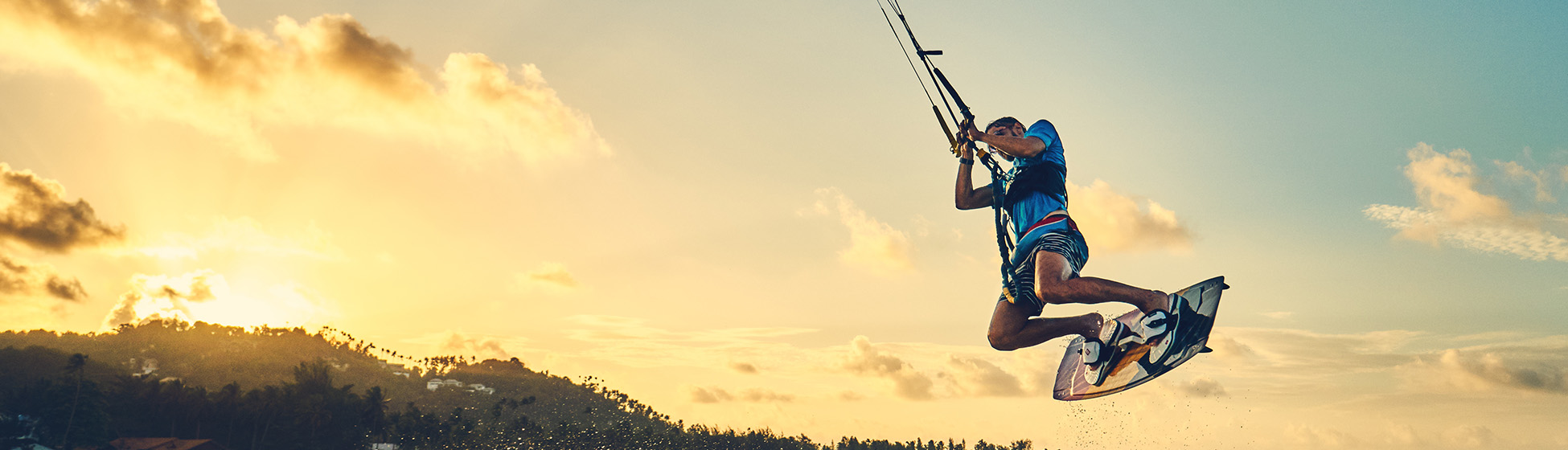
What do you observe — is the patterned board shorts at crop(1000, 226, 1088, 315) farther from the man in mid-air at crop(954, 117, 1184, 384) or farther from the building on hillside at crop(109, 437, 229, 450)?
the building on hillside at crop(109, 437, 229, 450)

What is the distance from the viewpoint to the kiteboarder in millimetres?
7656

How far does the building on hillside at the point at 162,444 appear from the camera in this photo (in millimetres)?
68188

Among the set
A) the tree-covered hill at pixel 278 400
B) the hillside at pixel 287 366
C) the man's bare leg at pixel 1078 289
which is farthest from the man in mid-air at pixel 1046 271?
the hillside at pixel 287 366

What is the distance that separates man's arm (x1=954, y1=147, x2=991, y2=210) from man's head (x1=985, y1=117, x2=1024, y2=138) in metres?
0.65

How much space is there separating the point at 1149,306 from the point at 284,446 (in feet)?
274

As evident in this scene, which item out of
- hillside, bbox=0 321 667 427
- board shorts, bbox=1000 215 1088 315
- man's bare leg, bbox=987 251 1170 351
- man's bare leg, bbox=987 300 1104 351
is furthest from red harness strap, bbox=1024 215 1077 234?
hillside, bbox=0 321 667 427

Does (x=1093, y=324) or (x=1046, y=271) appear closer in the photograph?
(x=1046, y=271)

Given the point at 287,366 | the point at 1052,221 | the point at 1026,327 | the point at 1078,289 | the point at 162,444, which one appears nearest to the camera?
the point at 1078,289

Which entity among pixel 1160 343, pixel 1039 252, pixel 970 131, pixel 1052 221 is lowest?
pixel 1160 343

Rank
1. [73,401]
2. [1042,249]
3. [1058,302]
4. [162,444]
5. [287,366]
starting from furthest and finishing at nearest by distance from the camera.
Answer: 1. [287,366]
2. [162,444]
3. [73,401]
4. [1042,249]
5. [1058,302]

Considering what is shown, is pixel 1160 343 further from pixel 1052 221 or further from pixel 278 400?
pixel 278 400

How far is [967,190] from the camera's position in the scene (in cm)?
949

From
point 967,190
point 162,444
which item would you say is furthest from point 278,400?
point 967,190

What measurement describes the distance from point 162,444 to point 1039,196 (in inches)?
3217
